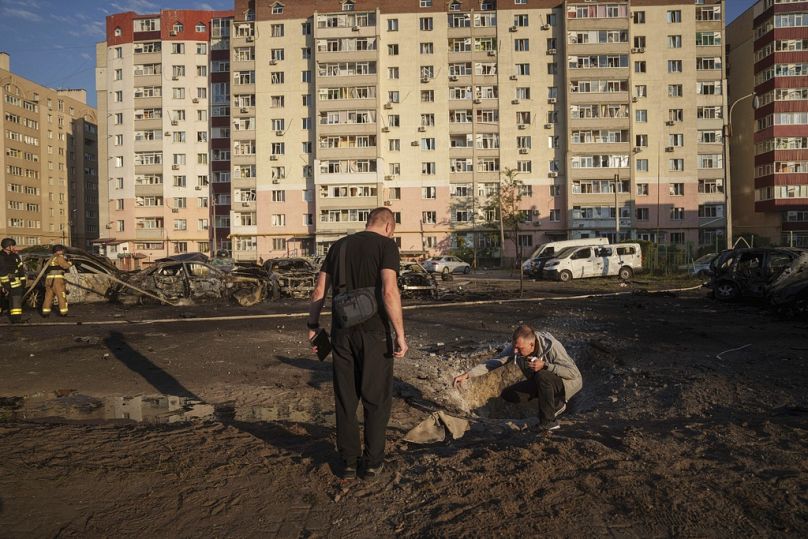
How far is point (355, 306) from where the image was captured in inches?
147

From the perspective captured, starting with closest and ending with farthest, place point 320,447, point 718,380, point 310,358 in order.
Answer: point 320,447
point 718,380
point 310,358

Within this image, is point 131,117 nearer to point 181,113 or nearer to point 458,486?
point 181,113

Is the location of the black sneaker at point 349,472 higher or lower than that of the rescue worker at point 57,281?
lower

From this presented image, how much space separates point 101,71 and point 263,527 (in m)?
75.1

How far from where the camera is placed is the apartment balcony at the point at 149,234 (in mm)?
61719

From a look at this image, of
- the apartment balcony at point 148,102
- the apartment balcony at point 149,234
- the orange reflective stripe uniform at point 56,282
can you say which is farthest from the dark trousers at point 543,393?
the apartment balcony at point 148,102

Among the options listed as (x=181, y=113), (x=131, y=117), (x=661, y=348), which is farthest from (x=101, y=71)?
(x=661, y=348)

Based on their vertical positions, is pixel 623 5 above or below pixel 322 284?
above

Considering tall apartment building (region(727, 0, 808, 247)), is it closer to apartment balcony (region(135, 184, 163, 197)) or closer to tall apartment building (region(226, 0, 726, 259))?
tall apartment building (region(226, 0, 726, 259))

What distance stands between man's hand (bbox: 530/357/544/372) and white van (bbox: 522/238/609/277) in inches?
924

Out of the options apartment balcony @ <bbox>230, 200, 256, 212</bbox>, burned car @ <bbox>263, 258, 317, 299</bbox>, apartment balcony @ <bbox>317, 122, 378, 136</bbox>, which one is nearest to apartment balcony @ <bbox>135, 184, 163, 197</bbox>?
apartment balcony @ <bbox>230, 200, 256, 212</bbox>

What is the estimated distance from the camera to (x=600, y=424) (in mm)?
5199

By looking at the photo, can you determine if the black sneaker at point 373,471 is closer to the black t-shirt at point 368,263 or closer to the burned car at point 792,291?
the black t-shirt at point 368,263

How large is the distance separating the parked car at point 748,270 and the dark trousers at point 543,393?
1114 cm
